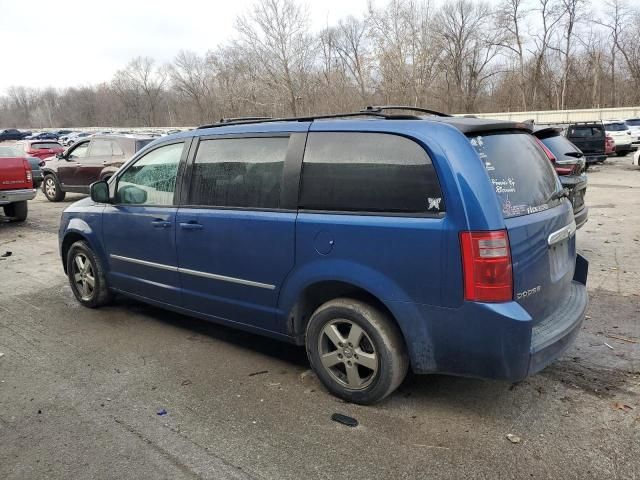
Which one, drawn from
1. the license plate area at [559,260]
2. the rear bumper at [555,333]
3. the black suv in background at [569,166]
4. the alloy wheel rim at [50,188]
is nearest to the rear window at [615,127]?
the black suv in background at [569,166]

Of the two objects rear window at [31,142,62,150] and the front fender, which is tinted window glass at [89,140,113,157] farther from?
rear window at [31,142,62,150]

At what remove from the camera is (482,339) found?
290 centimetres

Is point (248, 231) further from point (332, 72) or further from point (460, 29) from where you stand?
point (460, 29)

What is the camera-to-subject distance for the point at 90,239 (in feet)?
17.3

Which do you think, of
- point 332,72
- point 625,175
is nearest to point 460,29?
point 332,72

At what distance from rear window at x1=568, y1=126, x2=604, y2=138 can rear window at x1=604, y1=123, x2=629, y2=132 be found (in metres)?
5.04

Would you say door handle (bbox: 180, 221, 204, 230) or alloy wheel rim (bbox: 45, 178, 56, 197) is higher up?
alloy wheel rim (bbox: 45, 178, 56, 197)

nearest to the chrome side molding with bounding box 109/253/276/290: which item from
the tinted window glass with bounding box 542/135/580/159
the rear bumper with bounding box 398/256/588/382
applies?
the rear bumper with bounding box 398/256/588/382

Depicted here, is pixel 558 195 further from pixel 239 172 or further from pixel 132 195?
pixel 132 195

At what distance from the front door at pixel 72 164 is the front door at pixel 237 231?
38.3 feet

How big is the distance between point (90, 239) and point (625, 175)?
17968 millimetres

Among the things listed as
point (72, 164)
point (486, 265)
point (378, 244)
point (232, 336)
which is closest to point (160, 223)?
point (232, 336)

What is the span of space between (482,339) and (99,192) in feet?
12.3

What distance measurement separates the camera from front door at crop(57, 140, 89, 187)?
14500 millimetres
